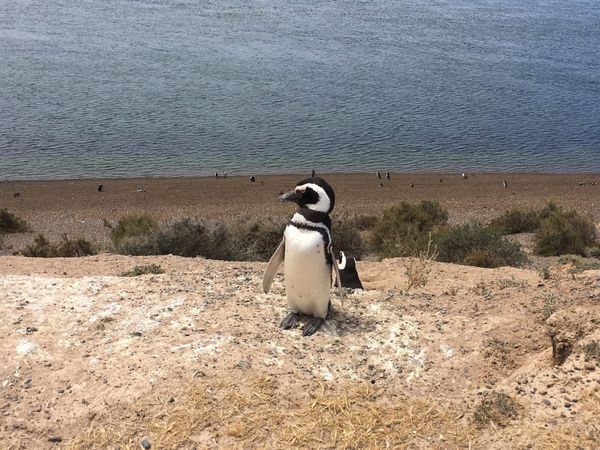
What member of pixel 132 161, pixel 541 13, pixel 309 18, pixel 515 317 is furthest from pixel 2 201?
pixel 541 13

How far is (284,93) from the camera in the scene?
4000 centimetres

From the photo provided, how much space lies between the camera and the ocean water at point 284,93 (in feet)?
104

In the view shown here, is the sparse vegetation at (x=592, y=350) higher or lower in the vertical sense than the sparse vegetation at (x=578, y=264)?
higher

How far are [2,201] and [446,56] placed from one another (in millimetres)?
35102

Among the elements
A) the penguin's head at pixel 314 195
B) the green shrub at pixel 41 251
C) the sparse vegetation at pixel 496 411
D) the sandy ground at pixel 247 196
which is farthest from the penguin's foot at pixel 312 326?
the sandy ground at pixel 247 196

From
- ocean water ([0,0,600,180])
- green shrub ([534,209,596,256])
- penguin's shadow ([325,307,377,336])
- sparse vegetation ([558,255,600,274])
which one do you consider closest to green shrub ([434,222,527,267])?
sparse vegetation ([558,255,600,274])

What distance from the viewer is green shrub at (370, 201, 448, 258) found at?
48.6ft

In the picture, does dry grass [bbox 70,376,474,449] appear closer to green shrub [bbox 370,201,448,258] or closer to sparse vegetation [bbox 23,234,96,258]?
green shrub [bbox 370,201,448,258]

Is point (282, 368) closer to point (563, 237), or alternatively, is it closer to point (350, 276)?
point (350, 276)

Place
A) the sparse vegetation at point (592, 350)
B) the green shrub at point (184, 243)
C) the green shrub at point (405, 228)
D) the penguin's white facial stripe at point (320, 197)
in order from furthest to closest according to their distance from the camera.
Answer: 1. the green shrub at point (405, 228)
2. the green shrub at point (184, 243)
3. the penguin's white facial stripe at point (320, 197)
4. the sparse vegetation at point (592, 350)

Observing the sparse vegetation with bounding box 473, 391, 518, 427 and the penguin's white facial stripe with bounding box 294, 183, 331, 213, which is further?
the penguin's white facial stripe with bounding box 294, 183, 331, 213

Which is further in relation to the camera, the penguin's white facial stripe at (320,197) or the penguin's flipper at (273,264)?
the penguin's flipper at (273,264)

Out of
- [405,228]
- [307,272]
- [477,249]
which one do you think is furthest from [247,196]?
[307,272]

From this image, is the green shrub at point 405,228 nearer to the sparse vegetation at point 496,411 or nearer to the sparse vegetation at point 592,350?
the sparse vegetation at point 592,350
